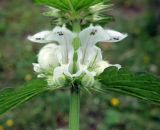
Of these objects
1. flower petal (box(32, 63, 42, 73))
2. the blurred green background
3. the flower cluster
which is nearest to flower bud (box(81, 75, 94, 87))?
the flower cluster

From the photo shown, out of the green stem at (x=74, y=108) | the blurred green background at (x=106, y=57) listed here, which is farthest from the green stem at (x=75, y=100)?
the blurred green background at (x=106, y=57)

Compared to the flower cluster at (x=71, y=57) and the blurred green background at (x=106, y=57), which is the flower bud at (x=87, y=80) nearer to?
the flower cluster at (x=71, y=57)

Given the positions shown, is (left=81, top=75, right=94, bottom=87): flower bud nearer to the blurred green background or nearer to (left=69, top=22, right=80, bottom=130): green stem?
(left=69, top=22, right=80, bottom=130): green stem

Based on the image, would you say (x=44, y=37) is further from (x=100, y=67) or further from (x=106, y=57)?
(x=106, y=57)

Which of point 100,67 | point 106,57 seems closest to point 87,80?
point 100,67

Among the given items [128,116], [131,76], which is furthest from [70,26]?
[128,116]
